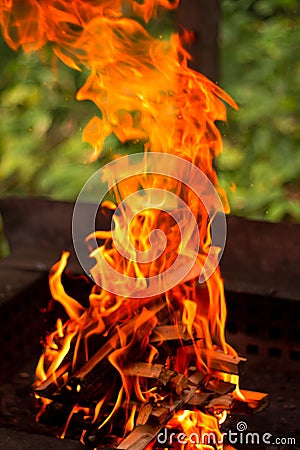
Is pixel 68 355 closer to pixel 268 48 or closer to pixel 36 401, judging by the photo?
pixel 36 401

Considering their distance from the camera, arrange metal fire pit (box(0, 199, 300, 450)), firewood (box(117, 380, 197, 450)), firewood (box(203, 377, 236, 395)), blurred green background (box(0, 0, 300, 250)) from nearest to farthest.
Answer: firewood (box(117, 380, 197, 450)) → firewood (box(203, 377, 236, 395)) → metal fire pit (box(0, 199, 300, 450)) → blurred green background (box(0, 0, 300, 250))

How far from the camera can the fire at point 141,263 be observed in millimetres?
2227

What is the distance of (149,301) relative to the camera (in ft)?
8.02

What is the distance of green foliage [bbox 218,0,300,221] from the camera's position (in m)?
4.37

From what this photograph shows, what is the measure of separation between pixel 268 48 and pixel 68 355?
2778mm

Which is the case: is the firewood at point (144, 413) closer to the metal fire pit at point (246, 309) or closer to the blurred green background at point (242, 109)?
the metal fire pit at point (246, 309)

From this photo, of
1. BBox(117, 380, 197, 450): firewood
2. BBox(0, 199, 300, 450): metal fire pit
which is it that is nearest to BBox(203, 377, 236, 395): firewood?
BBox(117, 380, 197, 450): firewood

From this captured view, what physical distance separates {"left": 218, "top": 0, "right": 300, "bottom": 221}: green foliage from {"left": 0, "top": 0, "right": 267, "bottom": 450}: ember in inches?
43.2

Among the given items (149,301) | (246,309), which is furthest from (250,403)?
(246,309)

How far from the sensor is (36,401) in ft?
8.82

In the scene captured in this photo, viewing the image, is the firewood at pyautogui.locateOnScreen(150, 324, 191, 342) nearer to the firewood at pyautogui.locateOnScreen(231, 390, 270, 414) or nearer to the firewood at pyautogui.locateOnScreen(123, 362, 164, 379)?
the firewood at pyautogui.locateOnScreen(123, 362, 164, 379)

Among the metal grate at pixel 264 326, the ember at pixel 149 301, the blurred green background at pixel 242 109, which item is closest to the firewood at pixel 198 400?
the ember at pixel 149 301

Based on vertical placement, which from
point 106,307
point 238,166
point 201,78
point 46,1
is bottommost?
point 238,166

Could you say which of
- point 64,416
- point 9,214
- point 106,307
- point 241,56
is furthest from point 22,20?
point 64,416
